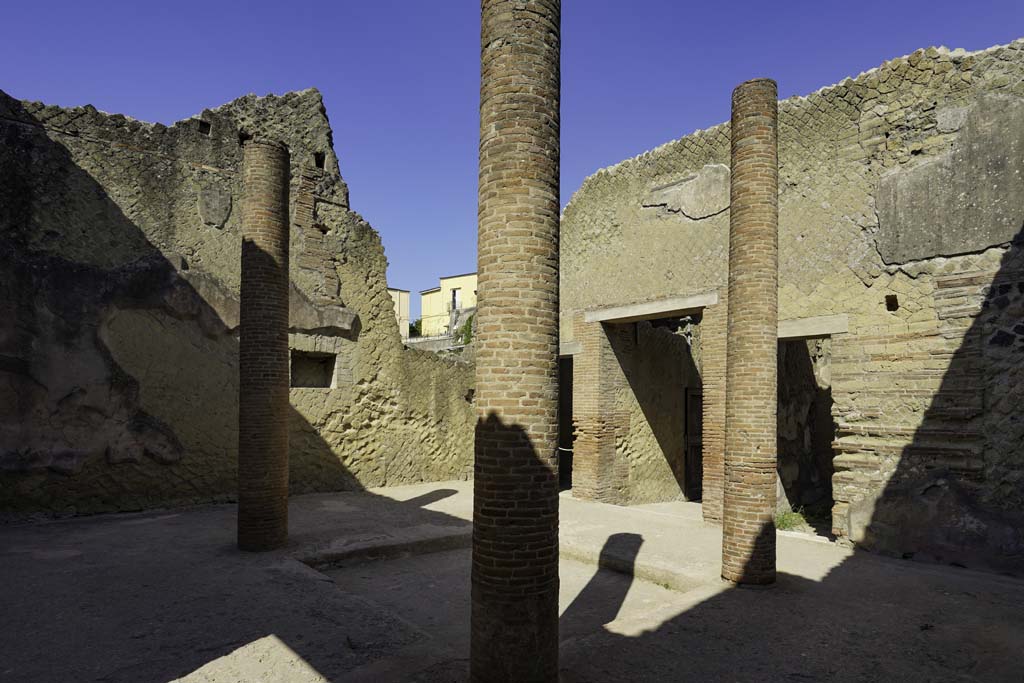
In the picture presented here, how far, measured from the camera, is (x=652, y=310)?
417 inches

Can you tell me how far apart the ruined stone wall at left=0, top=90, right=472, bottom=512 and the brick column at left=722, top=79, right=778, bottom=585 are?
713 centimetres

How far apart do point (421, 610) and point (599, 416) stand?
612 cm

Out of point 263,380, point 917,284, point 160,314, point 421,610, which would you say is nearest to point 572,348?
point 917,284

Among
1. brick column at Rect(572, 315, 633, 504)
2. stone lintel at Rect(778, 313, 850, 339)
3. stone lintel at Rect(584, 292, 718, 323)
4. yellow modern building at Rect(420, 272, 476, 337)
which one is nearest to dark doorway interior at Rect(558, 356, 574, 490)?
brick column at Rect(572, 315, 633, 504)

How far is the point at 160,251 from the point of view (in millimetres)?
9805

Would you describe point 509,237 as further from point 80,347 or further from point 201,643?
point 80,347

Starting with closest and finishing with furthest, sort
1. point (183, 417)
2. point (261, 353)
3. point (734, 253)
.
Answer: point (734, 253) → point (261, 353) → point (183, 417)

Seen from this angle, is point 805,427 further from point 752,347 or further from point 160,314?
point 160,314

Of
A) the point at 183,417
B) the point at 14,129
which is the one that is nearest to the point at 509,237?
the point at 183,417

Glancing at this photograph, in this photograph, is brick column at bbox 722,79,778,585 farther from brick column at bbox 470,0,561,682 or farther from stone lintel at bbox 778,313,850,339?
brick column at bbox 470,0,561,682

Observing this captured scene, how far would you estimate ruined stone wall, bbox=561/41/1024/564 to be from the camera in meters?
7.15

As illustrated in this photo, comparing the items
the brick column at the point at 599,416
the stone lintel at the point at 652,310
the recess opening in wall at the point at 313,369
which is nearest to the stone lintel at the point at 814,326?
the stone lintel at the point at 652,310

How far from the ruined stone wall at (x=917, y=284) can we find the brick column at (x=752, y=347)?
2497 millimetres

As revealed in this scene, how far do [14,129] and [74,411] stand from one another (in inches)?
153
